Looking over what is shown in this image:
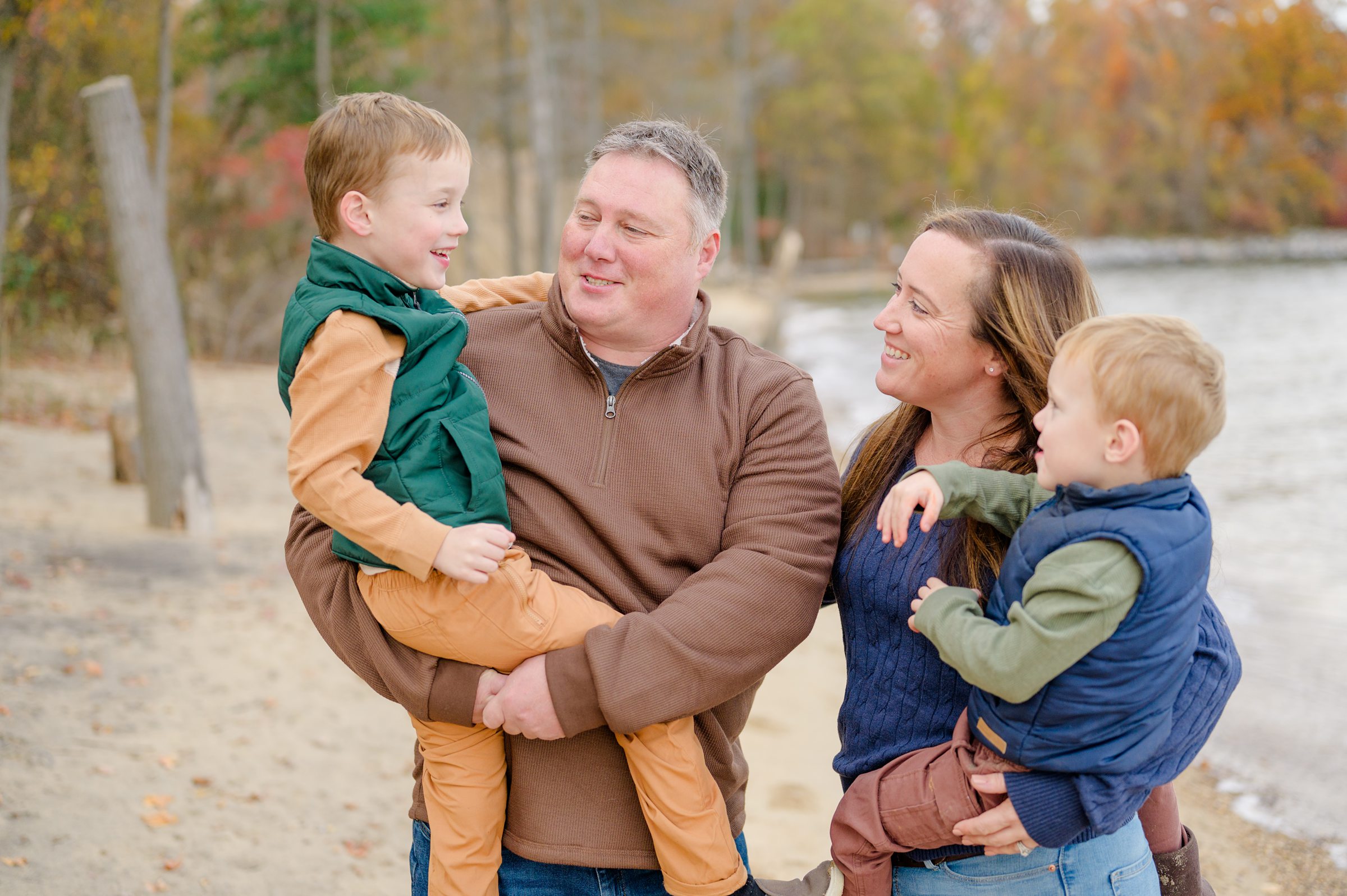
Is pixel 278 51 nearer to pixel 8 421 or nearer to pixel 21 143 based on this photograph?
pixel 21 143

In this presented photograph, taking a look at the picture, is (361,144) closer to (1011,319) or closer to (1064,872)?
(1011,319)

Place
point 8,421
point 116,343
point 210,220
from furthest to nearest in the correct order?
point 210,220 → point 116,343 → point 8,421

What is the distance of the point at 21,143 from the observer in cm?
1241

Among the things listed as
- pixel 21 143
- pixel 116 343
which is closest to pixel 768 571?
pixel 21 143

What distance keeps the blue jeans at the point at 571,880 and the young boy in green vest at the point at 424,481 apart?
72mm

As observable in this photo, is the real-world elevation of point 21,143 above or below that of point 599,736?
above

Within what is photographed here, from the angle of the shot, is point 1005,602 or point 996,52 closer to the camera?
point 1005,602

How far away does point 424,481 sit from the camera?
2.22 metres

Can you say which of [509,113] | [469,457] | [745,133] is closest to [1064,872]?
[469,457]

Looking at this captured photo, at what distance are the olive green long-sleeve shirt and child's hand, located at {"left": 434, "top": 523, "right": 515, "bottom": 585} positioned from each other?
0.82 meters

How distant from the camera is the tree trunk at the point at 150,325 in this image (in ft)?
25.2

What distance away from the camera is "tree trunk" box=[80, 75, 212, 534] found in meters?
7.70

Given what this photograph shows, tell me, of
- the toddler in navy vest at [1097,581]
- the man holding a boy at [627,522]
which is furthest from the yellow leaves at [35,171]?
the toddler in navy vest at [1097,581]

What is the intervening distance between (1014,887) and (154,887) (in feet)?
9.50
